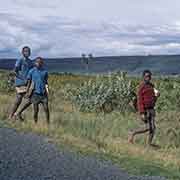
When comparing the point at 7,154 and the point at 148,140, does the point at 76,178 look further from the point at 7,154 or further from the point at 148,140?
the point at 148,140

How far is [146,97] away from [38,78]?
257cm

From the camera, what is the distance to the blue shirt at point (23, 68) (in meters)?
14.3

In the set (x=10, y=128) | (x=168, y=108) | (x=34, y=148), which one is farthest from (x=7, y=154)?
(x=168, y=108)

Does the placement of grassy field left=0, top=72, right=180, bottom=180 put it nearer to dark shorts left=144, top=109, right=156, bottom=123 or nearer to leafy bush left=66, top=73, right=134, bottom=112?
dark shorts left=144, top=109, right=156, bottom=123

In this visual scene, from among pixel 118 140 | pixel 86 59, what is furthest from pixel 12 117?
pixel 86 59

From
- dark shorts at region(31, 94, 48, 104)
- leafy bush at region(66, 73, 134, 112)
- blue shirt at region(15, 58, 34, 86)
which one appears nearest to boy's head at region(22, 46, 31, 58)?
blue shirt at region(15, 58, 34, 86)

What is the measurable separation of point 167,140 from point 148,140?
2.03 meters

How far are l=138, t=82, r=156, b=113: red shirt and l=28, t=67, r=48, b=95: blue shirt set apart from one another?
2.31 metres

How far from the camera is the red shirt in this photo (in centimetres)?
1331

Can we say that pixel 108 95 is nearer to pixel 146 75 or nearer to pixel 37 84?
pixel 37 84

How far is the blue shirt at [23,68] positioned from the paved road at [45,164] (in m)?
2.69

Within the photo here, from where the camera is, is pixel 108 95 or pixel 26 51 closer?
pixel 26 51

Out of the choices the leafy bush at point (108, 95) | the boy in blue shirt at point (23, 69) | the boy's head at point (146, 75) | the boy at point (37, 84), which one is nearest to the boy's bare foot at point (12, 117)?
the boy in blue shirt at point (23, 69)

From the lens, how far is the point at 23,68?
14.3 m
